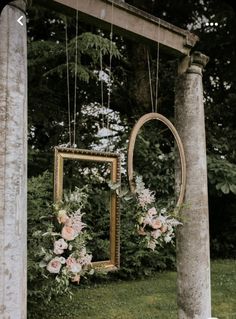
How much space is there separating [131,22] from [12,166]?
1600 millimetres

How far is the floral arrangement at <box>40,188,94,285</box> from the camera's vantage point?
277cm

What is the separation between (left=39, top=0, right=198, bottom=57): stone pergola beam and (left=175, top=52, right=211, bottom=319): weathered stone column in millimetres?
187

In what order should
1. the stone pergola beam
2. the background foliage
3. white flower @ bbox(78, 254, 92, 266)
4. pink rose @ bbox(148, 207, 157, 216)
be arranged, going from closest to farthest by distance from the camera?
white flower @ bbox(78, 254, 92, 266), the stone pergola beam, pink rose @ bbox(148, 207, 157, 216), the background foliage

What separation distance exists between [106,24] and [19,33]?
3.10ft

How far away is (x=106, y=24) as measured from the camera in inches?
127

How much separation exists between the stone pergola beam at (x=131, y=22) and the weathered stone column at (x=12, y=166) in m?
0.60

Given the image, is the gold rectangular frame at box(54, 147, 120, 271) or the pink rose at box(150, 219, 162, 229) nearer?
the gold rectangular frame at box(54, 147, 120, 271)

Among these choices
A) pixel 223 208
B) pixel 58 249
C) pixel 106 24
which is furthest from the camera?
pixel 223 208

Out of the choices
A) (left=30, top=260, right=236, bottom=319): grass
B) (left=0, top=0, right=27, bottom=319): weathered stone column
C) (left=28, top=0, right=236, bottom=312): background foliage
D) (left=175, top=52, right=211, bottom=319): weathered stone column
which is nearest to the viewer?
(left=0, top=0, right=27, bottom=319): weathered stone column

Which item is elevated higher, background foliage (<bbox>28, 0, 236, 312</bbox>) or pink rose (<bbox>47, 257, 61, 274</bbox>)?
background foliage (<bbox>28, 0, 236, 312</bbox>)

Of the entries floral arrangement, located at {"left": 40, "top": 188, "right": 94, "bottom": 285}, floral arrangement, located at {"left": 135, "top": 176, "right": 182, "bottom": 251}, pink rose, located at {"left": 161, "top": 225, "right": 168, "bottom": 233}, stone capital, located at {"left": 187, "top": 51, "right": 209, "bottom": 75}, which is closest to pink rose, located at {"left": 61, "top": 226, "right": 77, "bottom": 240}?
floral arrangement, located at {"left": 40, "top": 188, "right": 94, "bottom": 285}

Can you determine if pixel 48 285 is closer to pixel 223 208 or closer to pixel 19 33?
pixel 19 33

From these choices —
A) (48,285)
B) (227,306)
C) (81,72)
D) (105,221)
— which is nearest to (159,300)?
(227,306)

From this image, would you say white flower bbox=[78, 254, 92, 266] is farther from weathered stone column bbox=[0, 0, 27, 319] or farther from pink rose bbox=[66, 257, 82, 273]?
weathered stone column bbox=[0, 0, 27, 319]
